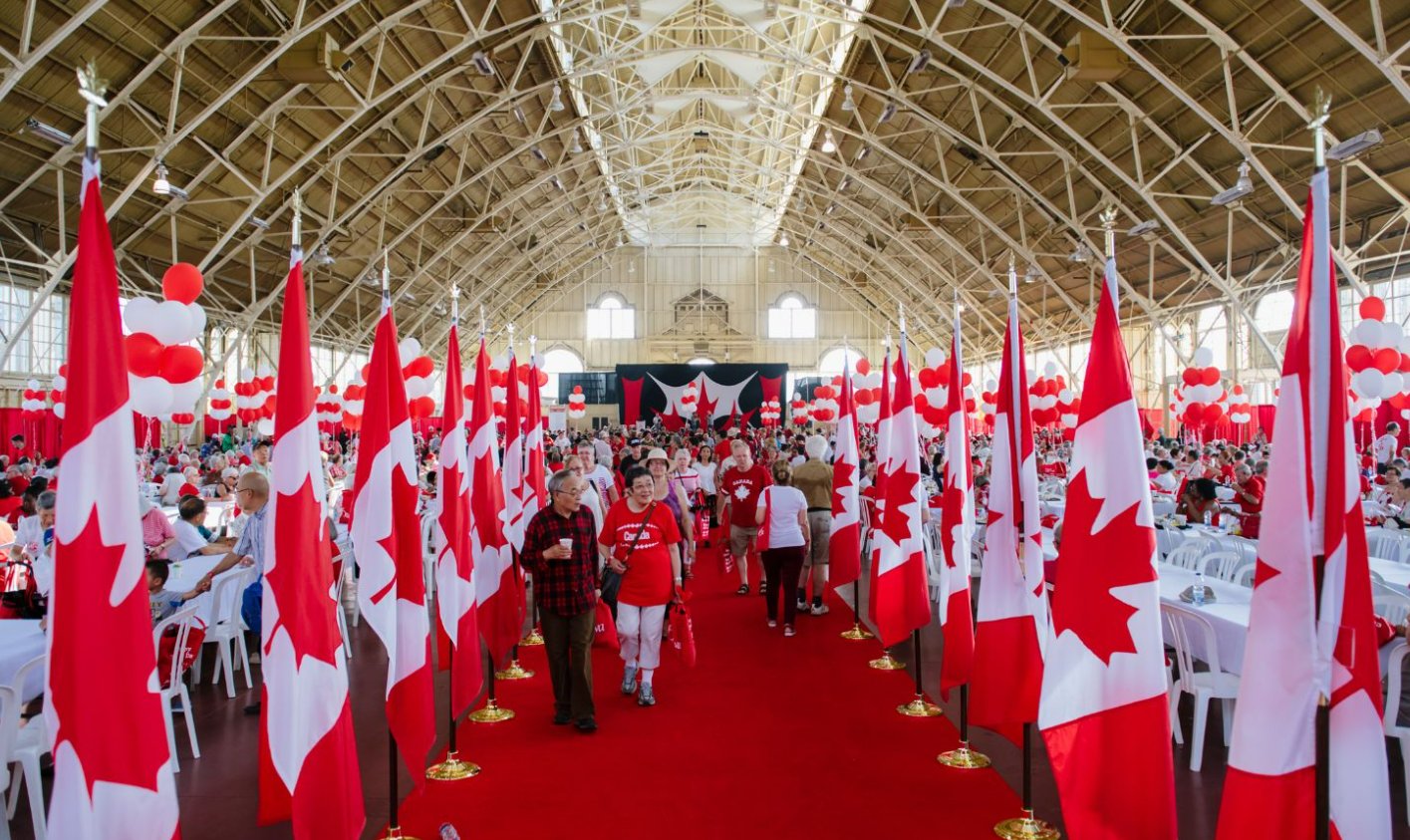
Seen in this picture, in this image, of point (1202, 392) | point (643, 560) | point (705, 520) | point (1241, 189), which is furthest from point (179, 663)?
point (1202, 392)

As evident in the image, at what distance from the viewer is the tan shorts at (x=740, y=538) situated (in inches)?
305

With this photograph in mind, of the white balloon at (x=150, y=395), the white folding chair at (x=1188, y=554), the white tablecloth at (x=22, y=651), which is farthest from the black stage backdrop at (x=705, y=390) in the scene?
the white tablecloth at (x=22, y=651)

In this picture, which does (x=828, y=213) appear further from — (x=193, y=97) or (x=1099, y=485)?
(x=1099, y=485)

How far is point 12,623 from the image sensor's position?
Answer: 424 centimetres

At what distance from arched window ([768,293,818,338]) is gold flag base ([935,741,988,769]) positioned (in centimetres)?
2888

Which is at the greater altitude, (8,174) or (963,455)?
(8,174)

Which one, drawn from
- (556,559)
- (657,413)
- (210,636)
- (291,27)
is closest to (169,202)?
(291,27)

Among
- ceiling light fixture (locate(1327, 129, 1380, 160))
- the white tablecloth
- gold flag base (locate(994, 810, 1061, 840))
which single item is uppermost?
ceiling light fixture (locate(1327, 129, 1380, 160))

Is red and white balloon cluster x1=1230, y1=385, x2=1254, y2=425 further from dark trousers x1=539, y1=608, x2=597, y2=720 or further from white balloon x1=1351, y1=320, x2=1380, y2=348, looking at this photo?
dark trousers x1=539, y1=608, x2=597, y2=720

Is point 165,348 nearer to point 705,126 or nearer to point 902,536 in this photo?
point 902,536

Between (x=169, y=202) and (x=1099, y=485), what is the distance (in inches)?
610

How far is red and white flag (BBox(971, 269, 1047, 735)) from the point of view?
3.46 m

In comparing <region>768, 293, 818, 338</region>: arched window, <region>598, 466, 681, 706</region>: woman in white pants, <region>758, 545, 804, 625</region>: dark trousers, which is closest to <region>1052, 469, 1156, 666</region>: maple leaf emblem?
<region>598, 466, 681, 706</region>: woman in white pants

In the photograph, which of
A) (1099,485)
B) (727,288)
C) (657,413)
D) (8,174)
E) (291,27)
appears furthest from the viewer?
(727,288)
